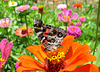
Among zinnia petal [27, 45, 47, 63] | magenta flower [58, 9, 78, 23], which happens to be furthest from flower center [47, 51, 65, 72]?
magenta flower [58, 9, 78, 23]

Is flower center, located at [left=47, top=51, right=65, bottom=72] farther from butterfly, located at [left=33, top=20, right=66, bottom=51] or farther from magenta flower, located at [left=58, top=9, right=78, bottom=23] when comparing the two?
magenta flower, located at [left=58, top=9, right=78, bottom=23]

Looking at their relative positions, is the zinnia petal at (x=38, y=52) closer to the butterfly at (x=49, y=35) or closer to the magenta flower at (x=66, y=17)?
the butterfly at (x=49, y=35)

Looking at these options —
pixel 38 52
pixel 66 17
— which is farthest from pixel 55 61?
pixel 66 17

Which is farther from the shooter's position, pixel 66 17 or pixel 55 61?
pixel 66 17

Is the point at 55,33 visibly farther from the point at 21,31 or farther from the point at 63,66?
the point at 21,31

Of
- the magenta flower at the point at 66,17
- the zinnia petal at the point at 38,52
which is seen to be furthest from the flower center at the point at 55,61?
the magenta flower at the point at 66,17

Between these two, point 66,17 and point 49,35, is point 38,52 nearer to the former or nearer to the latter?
point 49,35

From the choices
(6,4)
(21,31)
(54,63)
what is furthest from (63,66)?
(6,4)
